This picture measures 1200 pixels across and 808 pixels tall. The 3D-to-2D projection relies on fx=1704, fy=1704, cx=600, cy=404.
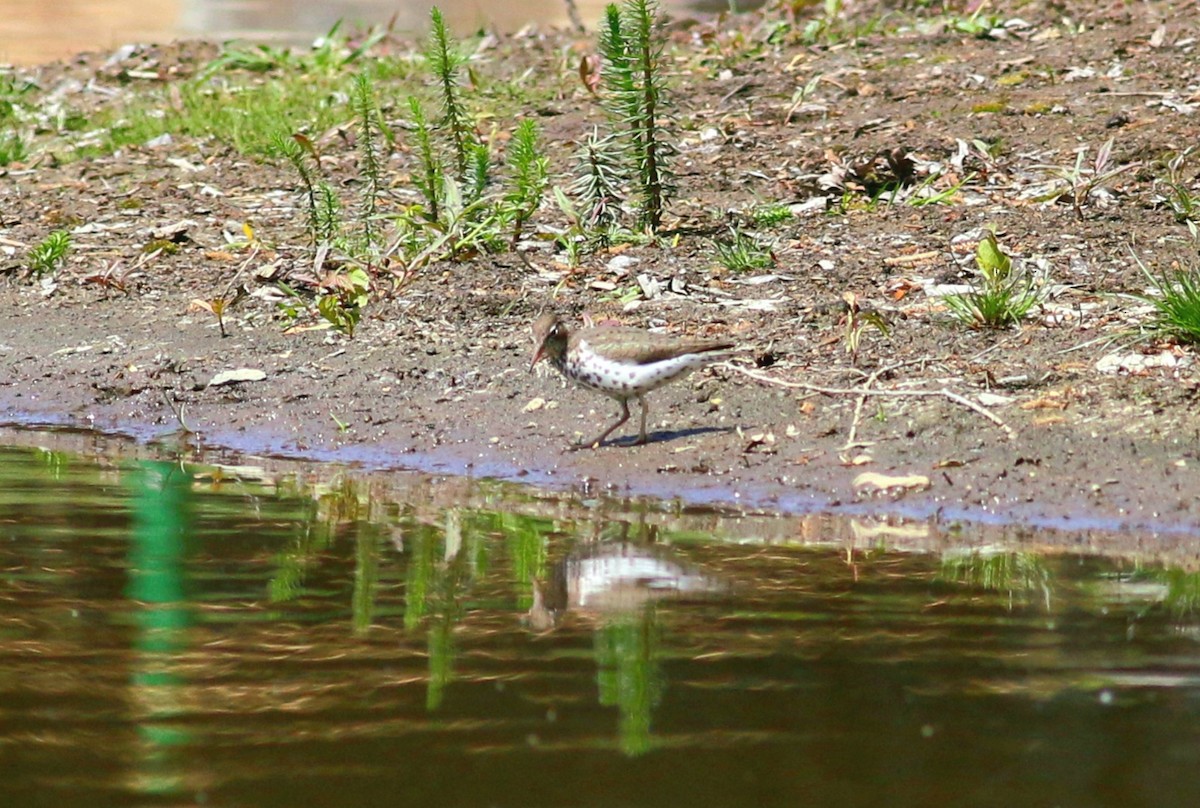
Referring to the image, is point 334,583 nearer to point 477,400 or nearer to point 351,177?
point 477,400

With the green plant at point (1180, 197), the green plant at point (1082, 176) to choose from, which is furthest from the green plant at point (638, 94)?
the green plant at point (1180, 197)

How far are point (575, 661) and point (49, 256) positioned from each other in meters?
6.62

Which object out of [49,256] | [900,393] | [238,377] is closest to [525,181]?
[238,377]

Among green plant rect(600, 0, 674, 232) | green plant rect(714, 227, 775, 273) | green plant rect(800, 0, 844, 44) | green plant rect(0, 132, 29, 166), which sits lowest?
green plant rect(714, 227, 775, 273)

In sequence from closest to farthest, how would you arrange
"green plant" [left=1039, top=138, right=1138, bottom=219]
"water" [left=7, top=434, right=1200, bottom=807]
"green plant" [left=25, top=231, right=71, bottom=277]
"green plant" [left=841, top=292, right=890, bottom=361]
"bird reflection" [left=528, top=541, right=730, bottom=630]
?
1. "water" [left=7, top=434, right=1200, bottom=807]
2. "bird reflection" [left=528, top=541, right=730, bottom=630]
3. "green plant" [left=841, top=292, right=890, bottom=361]
4. "green plant" [left=1039, top=138, right=1138, bottom=219]
5. "green plant" [left=25, top=231, right=71, bottom=277]

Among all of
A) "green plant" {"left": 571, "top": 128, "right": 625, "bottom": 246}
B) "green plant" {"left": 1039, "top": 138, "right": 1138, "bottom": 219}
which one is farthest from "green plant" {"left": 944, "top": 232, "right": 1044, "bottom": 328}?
"green plant" {"left": 571, "top": 128, "right": 625, "bottom": 246}

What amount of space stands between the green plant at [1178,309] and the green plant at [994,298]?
1.88 feet

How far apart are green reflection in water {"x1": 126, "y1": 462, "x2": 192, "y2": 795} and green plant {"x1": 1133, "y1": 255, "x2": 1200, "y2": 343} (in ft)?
13.5

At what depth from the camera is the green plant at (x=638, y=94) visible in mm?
8758

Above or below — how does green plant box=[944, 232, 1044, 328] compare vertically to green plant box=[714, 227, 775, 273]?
below

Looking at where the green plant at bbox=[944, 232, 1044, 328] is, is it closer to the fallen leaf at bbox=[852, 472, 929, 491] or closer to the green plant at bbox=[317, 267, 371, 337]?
the fallen leaf at bbox=[852, 472, 929, 491]

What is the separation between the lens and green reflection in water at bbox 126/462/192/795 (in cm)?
384

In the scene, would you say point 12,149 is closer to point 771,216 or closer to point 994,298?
point 771,216

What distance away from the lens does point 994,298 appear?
7.74m
